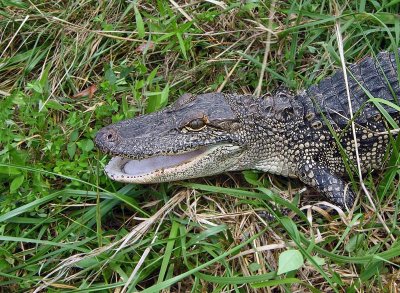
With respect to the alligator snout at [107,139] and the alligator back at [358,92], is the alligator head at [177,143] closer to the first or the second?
the alligator snout at [107,139]

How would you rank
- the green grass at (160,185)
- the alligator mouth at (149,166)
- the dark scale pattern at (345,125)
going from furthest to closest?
the dark scale pattern at (345,125) → the alligator mouth at (149,166) → the green grass at (160,185)

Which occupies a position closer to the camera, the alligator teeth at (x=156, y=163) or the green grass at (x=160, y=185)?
the green grass at (x=160, y=185)

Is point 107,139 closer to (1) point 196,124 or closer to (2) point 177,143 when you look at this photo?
(2) point 177,143

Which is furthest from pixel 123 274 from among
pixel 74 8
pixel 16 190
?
pixel 74 8

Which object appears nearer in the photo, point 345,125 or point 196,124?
point 196,124

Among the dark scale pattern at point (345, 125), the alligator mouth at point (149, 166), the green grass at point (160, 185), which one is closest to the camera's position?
the green grass at point (160, 185)

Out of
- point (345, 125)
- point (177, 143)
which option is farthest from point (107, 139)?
point (345, 125)

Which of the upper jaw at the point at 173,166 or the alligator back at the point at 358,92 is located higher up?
the alligator back at the point at 358,92

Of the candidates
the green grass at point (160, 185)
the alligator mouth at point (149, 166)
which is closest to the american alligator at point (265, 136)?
the alligator mouth at point (149, 166)
